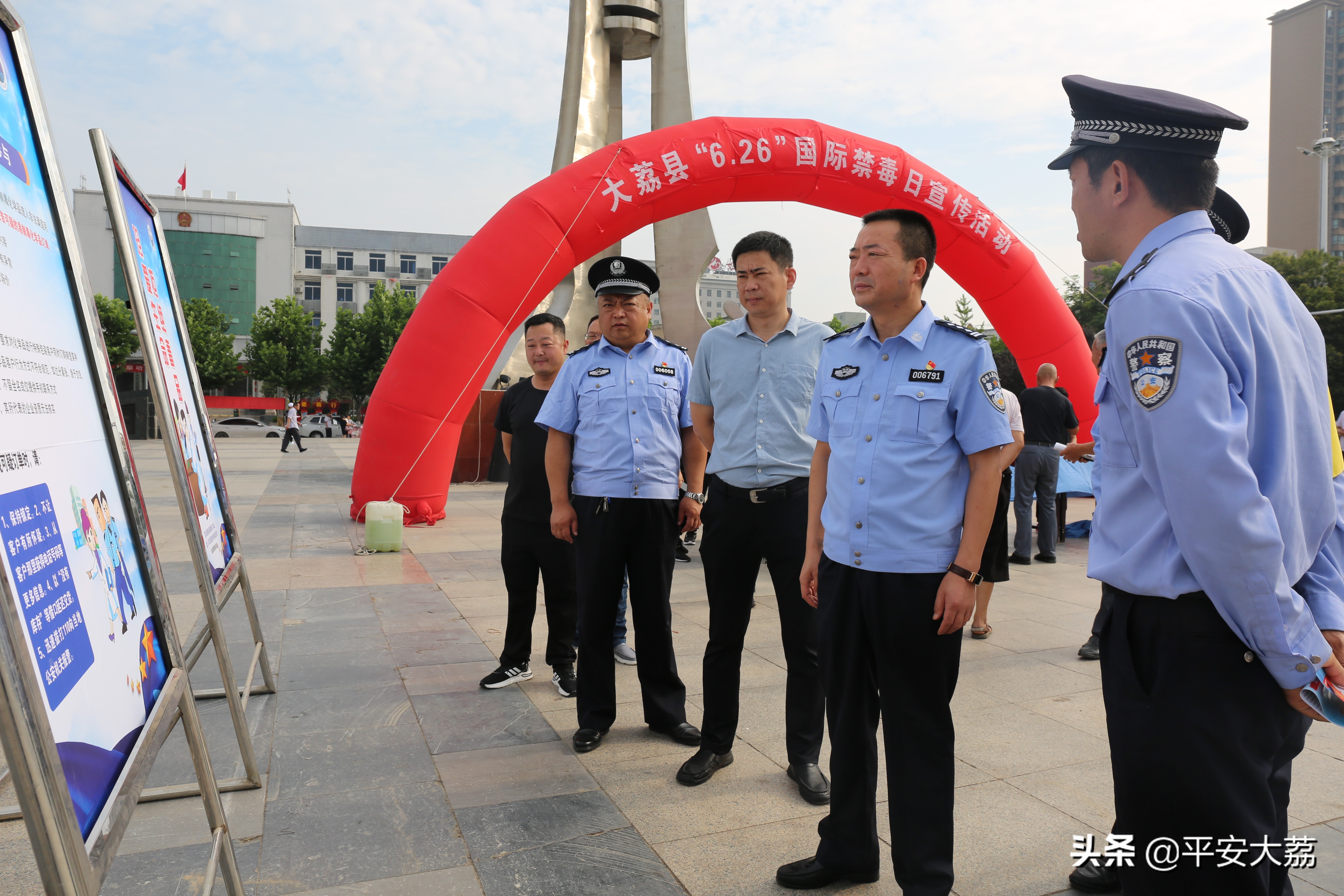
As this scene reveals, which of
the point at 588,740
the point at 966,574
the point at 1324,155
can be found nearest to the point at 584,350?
the point at 588,740

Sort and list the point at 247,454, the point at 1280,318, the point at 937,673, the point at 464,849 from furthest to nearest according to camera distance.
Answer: the point at 247,454 → the point at 464,849 → the point at 937,673 → the point at 1280,318

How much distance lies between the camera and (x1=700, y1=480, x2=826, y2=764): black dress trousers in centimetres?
319

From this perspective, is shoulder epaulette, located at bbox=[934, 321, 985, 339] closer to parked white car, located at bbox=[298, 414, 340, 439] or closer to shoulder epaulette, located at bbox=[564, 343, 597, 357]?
shoulder epaulette, located at bbox=[564, 343, 597, 357]

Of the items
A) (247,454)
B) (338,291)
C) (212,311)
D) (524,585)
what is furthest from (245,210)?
(524,585)

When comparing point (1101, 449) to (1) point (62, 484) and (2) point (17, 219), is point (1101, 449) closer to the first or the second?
(1) point (62, 484)

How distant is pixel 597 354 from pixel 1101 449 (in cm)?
250

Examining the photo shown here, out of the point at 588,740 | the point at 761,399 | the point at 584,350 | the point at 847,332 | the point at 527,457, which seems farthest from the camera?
the point at 527,457

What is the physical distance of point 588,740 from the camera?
138 inches

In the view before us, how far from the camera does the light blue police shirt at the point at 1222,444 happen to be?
139 centimetres

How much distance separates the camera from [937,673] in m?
2.31

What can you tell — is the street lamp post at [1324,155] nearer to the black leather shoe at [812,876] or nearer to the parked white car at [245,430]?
the black leather shoe at [812,876]

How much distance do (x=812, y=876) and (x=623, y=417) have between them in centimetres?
195

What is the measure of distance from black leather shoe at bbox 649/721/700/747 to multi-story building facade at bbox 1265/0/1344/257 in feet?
326

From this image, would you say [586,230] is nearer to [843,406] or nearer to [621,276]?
[621,276]
